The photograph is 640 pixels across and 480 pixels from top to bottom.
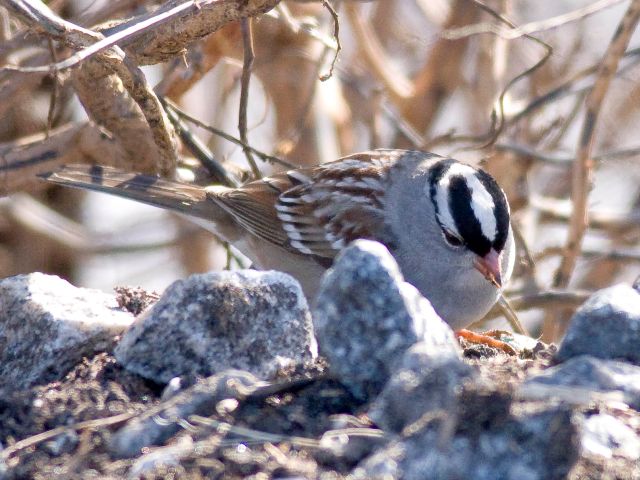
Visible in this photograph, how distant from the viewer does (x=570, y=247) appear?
397 cm

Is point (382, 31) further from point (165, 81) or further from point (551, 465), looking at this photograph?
point (551, 465)

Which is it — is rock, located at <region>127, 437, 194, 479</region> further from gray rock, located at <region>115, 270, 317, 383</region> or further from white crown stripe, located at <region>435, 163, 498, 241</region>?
white crown stripe, located at <region>435, 163, 498, 241</region>

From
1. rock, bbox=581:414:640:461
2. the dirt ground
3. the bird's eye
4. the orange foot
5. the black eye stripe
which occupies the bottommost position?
the orange foot

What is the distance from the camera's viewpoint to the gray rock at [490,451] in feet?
6.29

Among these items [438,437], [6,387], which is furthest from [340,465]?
A: [6,387]

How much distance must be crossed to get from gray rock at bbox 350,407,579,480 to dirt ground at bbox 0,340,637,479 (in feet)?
0.18

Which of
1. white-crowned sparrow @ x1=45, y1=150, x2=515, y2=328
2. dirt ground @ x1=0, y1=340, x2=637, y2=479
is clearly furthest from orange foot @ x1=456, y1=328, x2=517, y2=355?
dirt ground @ x1=0, y1=340, x2=637, y2=479

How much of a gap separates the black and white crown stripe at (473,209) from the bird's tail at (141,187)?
3.03ft

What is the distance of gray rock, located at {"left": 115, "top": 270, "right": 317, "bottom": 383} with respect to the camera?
2.41 metres

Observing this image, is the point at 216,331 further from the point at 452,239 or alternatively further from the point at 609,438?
the point at 452,239

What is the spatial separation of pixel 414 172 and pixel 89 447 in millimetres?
2046

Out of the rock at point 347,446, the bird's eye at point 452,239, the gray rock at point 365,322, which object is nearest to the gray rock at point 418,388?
the rock at point 347,446

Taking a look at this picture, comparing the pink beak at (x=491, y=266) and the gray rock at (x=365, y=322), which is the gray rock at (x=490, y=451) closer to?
the gray rock at (x=365, y=322)

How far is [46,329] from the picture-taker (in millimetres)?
2568
